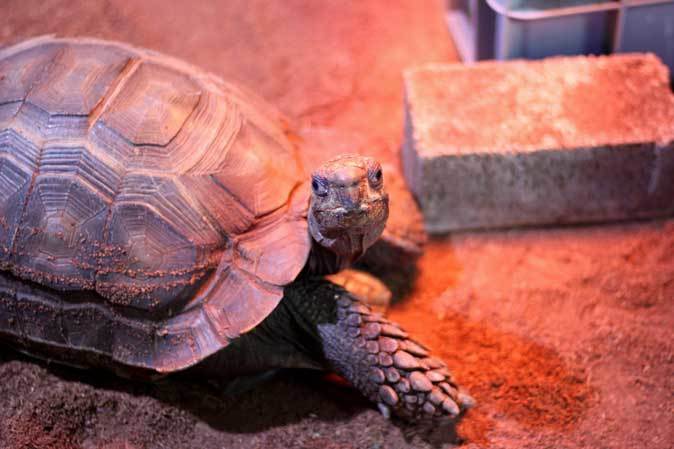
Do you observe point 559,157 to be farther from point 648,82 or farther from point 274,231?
point 274,231

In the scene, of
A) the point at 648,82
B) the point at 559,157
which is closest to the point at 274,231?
the point at 559,157

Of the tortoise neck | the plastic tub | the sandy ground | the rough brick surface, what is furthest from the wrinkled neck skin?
the plastic tub

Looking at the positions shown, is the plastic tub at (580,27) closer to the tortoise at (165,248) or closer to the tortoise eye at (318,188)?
the tortoise at (165,248)

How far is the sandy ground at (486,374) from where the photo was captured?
2838 mm

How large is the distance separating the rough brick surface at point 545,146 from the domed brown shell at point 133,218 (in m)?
1.03

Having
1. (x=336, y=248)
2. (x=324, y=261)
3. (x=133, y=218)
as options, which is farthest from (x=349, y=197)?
(x=133, y=218)

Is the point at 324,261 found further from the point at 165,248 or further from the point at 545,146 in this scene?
the point at 545,146

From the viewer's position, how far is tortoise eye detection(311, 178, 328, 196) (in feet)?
8.23

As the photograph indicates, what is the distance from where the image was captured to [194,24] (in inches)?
205

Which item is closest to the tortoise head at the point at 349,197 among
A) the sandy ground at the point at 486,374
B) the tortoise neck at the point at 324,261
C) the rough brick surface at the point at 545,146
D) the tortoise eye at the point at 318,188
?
the tortoise eye at the point at 318,188

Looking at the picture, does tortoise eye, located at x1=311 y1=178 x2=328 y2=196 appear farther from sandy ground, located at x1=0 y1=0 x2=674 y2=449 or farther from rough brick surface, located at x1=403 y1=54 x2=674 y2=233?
rough brick surface, located at x1=403 y1=54 x2=674 y2=233

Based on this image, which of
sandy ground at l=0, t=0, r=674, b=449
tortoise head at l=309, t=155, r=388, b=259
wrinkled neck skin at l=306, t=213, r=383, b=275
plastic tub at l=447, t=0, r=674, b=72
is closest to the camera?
tortoise head at l=309, t=155, r=388, b=259

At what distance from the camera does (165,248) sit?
2.77 meters

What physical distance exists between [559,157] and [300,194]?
1385 mm
